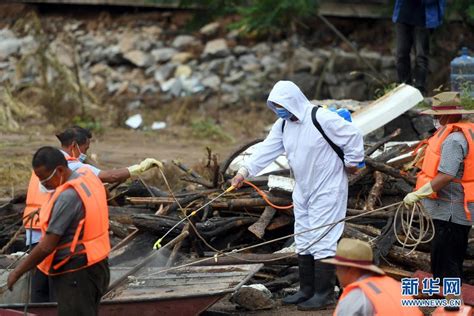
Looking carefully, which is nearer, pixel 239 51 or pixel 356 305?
pixel 356 305

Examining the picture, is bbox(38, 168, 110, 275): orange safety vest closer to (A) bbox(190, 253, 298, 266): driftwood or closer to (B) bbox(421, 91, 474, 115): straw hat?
(A) bbox(190, 253, 298, 266): driftwood

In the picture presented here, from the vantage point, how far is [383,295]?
543 cm

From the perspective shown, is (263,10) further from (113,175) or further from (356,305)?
(356,305)

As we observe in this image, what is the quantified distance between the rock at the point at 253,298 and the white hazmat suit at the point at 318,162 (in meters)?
0.55

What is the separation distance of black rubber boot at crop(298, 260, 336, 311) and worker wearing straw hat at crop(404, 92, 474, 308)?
0.92 m

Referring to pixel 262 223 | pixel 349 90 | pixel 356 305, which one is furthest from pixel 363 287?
pixel 349 90

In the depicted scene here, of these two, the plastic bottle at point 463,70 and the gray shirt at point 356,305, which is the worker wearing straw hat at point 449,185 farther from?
the plastic bottle at point 463,70

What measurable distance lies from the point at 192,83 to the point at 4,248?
10608 mm

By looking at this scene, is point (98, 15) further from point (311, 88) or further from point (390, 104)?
point (390, 104)

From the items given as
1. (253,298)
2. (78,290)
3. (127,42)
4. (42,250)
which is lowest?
(253,298)

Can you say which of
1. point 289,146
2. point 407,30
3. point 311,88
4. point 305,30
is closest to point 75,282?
point 289,146

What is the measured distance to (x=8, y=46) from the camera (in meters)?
21.0

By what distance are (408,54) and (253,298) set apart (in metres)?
6.31

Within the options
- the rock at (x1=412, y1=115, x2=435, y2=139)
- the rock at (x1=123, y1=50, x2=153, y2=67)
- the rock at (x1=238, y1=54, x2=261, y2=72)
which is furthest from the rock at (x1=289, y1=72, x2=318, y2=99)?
the rock at (x1=412, y1=115, x2=435, y2=139)
